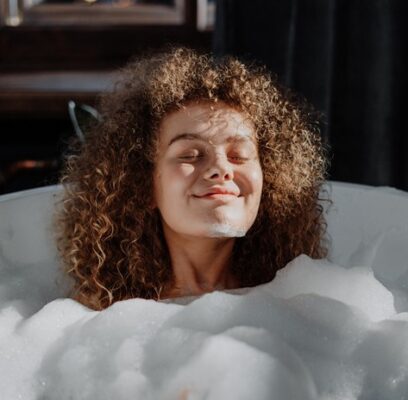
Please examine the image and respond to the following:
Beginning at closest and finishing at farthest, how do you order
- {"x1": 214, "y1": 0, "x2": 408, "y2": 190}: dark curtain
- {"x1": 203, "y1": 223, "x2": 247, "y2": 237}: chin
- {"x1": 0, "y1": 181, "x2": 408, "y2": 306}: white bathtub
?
{"x1": 203, "y1": 223, "x2": 247, "y2": 237}: chin → {"x1": 0, "y1": 181, "x2": 408, "y2": 306}: white bathtub → {"x1": 214, "y1": 0, "x2": 408, "y2": 190}: dark curtain

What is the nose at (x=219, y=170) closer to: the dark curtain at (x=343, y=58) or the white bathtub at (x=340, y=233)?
the white bathtub at (x=340, y=233)

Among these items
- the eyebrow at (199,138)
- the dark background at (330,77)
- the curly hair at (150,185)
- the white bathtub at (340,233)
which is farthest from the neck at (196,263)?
the dark background at (330,77)

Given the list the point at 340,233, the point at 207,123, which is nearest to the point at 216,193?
the point at 207,123

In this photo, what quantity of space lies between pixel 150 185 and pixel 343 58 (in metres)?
1.02

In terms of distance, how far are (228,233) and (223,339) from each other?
0.48 ft

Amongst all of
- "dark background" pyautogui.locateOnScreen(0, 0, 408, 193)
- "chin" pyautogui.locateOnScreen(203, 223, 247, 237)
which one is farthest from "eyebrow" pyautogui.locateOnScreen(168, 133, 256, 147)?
"dark background" pyautogui.locateOnScreen(0, 0, 408, 193)

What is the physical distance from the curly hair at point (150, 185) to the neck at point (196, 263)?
25mm

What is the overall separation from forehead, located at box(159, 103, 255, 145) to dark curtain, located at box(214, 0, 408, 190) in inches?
35.8

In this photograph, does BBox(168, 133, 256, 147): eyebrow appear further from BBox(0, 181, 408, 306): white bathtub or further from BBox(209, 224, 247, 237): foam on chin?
BBox(0, 181, 408, 306): white bathtub

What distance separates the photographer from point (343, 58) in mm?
2182

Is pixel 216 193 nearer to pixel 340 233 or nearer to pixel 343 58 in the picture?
pixel 340 233

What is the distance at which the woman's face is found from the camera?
122cm

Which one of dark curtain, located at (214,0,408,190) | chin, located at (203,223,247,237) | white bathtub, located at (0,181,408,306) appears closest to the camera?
chin, located at (203,223,247,237)

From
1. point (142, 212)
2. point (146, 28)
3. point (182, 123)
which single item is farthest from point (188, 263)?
point (146, 28)
